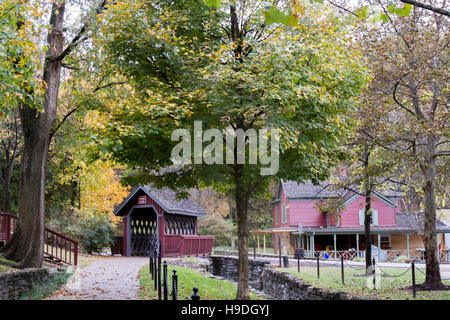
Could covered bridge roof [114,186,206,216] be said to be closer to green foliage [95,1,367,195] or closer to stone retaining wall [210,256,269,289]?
stone retaining wall [210,256,269,289]

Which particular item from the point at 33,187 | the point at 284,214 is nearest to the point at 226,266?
the point at 284,214

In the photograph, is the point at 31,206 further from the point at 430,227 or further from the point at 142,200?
the point at 142,200

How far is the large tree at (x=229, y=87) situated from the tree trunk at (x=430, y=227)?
379cm

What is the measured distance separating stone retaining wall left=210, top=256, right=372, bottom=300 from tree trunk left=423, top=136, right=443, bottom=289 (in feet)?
10.4

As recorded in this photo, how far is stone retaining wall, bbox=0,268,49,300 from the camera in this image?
1013cm

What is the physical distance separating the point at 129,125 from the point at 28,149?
567cm

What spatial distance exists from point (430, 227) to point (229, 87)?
27.7 feet

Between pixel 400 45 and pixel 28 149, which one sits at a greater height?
pixel 400 45

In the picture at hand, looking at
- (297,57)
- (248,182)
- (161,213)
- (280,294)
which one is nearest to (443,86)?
(297,57)

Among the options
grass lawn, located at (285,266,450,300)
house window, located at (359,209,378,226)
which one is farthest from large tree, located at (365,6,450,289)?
house window, located at (359,209,378,226)

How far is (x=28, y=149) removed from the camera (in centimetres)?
1407

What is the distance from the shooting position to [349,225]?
122 ft
